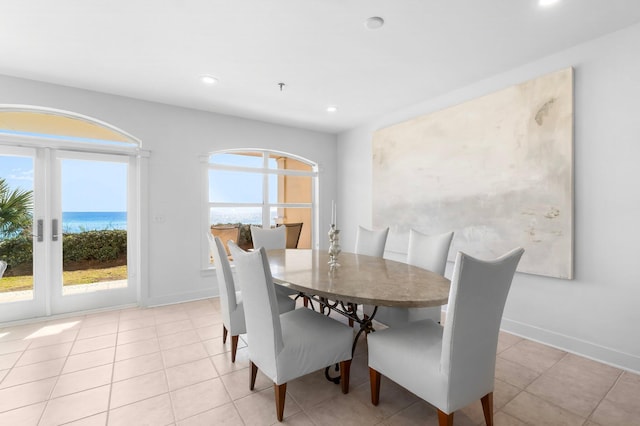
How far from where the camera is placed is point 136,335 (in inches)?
113

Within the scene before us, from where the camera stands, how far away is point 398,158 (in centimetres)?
403

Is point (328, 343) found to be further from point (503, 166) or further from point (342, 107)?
point (342, 107)

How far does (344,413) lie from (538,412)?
1.16 m

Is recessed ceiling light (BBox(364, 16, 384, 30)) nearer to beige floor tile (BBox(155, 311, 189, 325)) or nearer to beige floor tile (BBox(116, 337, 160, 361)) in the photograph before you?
beige floor tile (BBox(116, 337, 160, 361))

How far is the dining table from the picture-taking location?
1.59 meters

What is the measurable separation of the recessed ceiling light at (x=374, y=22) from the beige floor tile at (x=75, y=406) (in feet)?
10.3

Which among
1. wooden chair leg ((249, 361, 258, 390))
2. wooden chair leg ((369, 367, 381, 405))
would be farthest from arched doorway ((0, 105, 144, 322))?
wooden chair leg ((369, 367, 381, 405))

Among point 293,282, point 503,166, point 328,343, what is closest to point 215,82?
point 293,282

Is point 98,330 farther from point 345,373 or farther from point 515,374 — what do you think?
point 515,374

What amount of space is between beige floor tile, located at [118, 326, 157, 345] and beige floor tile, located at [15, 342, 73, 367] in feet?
1.27

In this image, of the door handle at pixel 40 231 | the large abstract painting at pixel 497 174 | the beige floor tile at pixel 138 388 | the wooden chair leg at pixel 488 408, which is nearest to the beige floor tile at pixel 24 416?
the beige floor tile at pixel 138 388

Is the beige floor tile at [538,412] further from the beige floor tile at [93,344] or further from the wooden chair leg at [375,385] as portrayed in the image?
the beige floor tile at [93,344]

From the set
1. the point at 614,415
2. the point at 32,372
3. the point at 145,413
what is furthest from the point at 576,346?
the point at 32,372

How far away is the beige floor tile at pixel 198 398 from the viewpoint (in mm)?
1780
